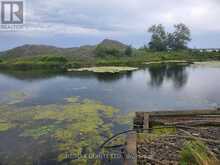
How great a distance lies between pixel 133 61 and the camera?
2766 cm

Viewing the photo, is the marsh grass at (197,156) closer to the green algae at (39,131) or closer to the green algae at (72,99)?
the green algae at (39,131)

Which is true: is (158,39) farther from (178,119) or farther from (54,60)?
(178,119)

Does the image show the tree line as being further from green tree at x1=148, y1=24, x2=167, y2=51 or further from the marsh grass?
the marsh grass

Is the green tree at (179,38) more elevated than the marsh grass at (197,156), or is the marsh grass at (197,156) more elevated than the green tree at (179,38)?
the green tree at (179,38)

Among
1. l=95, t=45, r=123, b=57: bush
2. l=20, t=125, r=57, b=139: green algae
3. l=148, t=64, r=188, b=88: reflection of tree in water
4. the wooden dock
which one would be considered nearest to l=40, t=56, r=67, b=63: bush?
l=95, t=45, r=123, b=57: bush

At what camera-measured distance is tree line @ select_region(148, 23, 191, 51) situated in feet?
126

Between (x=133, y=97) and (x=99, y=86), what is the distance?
339 cm

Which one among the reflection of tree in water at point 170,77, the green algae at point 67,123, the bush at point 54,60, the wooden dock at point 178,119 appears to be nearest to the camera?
the wooden dock at point 178,119

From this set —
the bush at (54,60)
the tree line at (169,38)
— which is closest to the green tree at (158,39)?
the tree line at (169,38)

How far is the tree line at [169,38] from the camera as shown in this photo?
126 feet

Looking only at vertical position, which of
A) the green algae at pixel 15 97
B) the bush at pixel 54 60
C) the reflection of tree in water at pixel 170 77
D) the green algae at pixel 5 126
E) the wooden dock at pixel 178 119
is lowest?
the green algae at pixel 5 126

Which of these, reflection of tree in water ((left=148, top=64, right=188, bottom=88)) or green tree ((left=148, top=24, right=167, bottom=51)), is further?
green tree ((left=148, top=24, right=167, bottom=51))

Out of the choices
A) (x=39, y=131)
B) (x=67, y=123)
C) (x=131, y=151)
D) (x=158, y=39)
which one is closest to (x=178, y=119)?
(x=131, y=151)

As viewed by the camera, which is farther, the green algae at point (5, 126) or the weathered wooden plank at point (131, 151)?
the green algae at point (5, 126)
